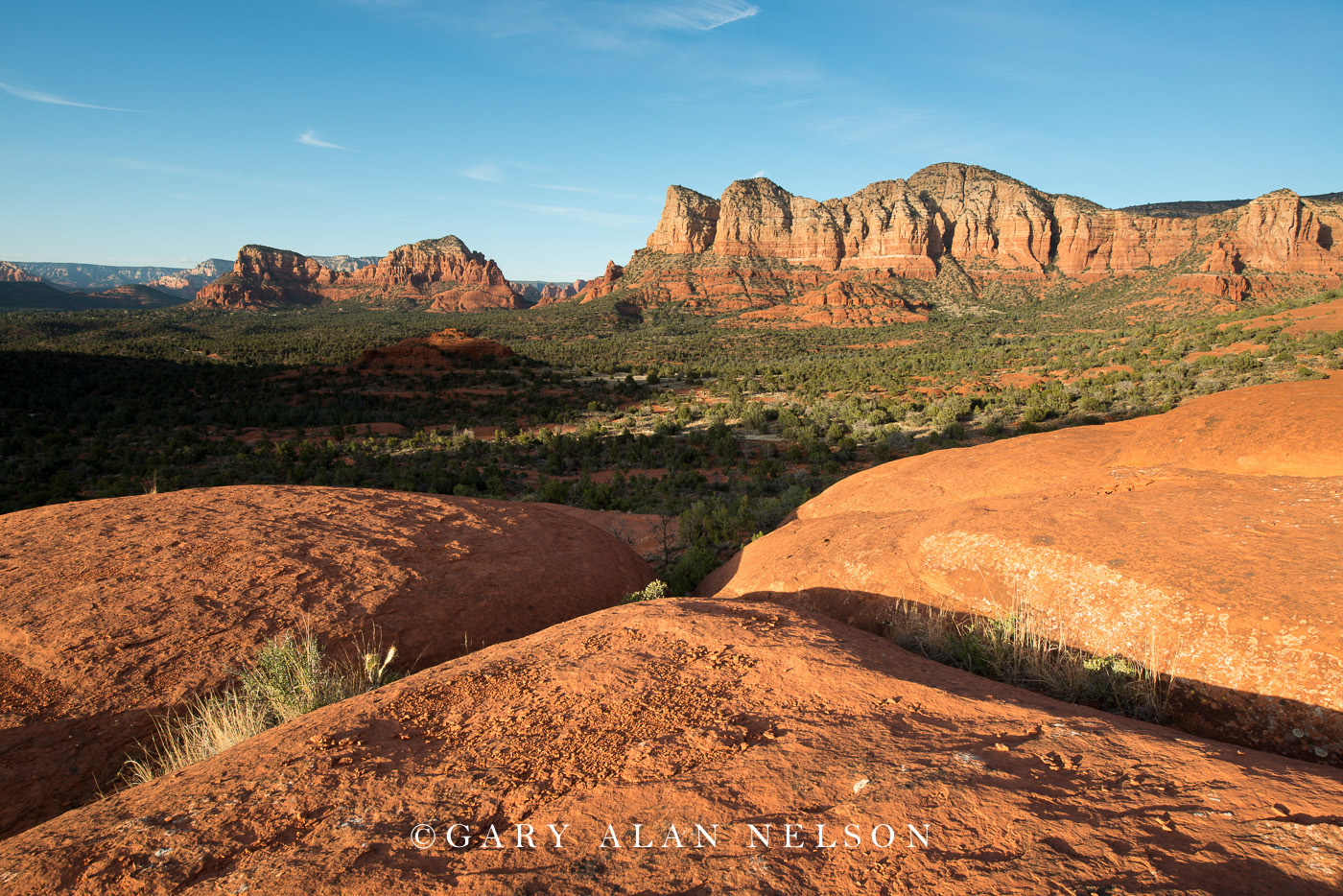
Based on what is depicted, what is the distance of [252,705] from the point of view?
13.2 feet

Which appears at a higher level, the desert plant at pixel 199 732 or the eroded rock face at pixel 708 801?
the eroded rock face at pixel 708 801

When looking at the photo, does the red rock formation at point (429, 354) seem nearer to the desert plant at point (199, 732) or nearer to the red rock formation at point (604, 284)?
the desert plant at point (199, 732)

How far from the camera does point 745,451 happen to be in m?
20.2

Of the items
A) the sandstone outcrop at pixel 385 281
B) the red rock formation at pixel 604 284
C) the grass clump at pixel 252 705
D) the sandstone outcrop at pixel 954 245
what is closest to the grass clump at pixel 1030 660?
the grass clump at pixel 252 705

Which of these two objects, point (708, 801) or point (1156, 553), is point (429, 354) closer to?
point (1156, 553)

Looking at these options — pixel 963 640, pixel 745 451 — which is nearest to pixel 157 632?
pixel 963 640

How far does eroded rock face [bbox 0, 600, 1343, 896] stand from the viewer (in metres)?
2.15

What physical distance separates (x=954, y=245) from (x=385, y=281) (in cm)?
12622

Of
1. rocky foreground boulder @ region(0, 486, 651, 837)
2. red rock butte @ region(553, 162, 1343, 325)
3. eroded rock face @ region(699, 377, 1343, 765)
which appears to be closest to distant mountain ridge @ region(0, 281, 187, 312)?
red rock butte @ region(553, 162, 1343, 325)

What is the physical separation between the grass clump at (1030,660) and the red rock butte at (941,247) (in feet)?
262

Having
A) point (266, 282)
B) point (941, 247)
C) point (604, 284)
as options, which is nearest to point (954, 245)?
point (941, 247)

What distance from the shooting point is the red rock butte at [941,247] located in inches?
2906

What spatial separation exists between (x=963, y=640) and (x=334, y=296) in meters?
166

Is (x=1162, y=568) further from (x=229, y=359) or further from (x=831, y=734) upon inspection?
(x=229, y=359)
